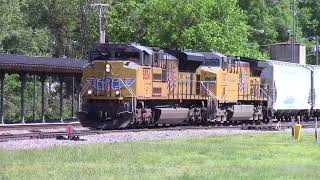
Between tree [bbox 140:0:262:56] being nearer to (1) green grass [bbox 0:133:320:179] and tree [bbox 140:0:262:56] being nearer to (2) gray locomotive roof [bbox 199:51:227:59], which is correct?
(2) gray locomotive roof [bbox 199:51:227:59]

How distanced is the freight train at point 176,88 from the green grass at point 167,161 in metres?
6.20

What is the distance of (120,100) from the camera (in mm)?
25297

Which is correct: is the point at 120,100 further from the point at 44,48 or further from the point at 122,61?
the point at 44,48

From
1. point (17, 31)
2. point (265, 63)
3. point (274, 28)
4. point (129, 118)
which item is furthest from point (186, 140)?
point (274, 28)

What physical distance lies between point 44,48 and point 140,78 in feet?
125

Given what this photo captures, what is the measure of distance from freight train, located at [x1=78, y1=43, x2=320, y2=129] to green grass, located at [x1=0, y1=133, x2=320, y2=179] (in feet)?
20.4

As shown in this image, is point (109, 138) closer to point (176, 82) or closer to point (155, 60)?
point (155, 60)

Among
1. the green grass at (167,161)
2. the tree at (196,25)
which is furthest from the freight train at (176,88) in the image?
the tree at (196,25)

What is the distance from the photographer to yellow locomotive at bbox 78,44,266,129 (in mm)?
25391

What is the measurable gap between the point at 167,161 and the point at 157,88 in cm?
1271

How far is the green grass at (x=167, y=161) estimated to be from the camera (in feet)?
39.2

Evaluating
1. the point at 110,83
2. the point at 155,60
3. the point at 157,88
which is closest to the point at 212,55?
the point at 155,60

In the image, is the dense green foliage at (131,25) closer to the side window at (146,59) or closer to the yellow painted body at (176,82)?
the yellow painted body at (176,82)

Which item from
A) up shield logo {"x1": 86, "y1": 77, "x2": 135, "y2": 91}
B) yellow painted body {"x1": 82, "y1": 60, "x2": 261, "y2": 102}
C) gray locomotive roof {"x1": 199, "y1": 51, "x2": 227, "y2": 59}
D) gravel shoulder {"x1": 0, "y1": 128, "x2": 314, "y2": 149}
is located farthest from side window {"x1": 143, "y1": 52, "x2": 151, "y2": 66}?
gray locomotive roof {"x1": 199, "y1": 51, "x2": 227, "y2": 59}
